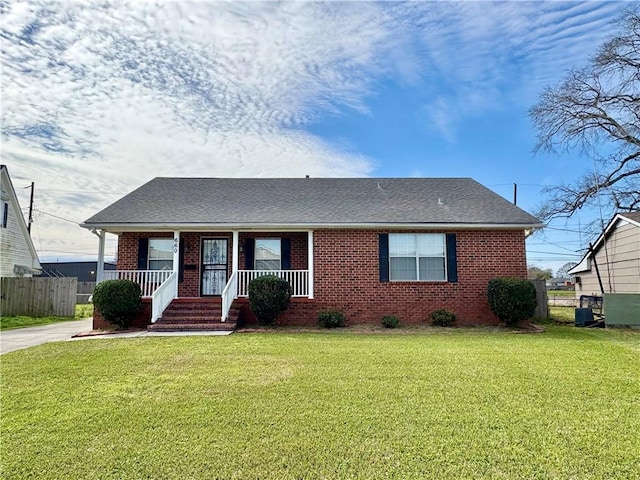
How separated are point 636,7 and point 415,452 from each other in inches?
862

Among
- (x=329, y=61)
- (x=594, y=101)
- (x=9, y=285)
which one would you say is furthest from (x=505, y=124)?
(x=9, y=285)

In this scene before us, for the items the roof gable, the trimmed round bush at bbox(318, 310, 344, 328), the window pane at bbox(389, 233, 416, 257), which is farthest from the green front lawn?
the roof gable

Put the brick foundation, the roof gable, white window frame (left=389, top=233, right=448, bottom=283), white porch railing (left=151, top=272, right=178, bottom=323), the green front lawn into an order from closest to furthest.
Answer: the green front lawn
white porch railing (left=151, top=272, right=178, bottom=323)
the brick foundation
white window frame (left=389, top=233, right=448, bottom=283)
the roof gable

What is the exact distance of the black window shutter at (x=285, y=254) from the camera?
43.5 ft

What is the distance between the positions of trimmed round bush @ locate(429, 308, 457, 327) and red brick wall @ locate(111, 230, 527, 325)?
0.34m

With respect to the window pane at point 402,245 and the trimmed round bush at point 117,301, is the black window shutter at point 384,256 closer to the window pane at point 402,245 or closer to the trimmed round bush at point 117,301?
the window pane at point 402,245

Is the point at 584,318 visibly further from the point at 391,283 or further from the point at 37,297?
the point at 37,297

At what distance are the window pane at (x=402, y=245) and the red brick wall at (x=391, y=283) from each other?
0.52 meters

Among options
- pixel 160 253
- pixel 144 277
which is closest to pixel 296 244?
pixel 160 253

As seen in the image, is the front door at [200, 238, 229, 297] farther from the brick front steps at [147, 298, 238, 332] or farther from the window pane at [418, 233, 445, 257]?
the window pane at [418, 233, 445, 257]

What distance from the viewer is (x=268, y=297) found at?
1134 centimetres

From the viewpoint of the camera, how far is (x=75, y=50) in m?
9.45

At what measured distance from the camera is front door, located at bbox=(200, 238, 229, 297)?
1353 centimetres

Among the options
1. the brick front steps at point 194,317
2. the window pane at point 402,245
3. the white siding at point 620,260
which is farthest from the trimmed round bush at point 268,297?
the white siding at point 620,260
